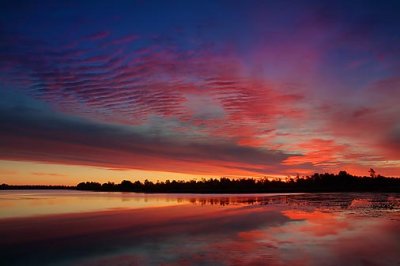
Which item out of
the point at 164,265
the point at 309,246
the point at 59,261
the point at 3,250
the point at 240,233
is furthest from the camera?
the point at 240,233

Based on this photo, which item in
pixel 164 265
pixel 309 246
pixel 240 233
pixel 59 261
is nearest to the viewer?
pixel 164 265

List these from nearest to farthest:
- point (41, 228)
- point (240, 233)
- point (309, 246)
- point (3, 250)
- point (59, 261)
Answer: point (59, 261) → point (3, 250) → point (309, 246) → point (240, 233) → point (41, 228)

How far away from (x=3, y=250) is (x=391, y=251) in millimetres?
14439

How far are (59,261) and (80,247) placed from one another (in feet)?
8.26

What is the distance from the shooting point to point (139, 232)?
18859 millimetres

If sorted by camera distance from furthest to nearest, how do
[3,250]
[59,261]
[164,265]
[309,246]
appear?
[309,246] < [3,250] < [59,261] < [164,265]

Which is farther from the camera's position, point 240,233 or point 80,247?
point 240,233

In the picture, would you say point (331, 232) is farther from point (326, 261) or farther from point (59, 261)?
point (59, 261)

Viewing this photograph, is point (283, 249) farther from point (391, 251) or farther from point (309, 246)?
point (391, 251)

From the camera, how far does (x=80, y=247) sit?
47.2 feet

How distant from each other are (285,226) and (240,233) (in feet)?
12.6

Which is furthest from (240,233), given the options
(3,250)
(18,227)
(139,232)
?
(18,227)

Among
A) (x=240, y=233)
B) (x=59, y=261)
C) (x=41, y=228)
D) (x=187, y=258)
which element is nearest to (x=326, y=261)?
(x=187, y=258)

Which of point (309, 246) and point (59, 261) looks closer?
point (59, 261)
